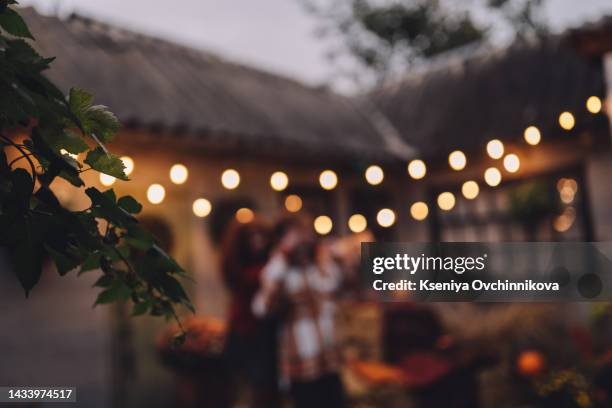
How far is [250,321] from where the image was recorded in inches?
182

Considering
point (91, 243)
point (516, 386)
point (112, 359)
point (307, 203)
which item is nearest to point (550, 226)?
point (516, 386)

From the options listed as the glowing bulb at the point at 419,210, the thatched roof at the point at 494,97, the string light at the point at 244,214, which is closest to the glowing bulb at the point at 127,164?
the string light at the point at 244,214

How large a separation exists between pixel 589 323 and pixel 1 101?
6.77 meters

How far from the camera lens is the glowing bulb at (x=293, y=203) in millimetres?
7715

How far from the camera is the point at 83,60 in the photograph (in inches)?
226

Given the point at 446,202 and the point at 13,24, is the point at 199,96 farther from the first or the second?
the point at 13,24

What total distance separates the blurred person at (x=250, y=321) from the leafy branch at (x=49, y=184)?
326 cm

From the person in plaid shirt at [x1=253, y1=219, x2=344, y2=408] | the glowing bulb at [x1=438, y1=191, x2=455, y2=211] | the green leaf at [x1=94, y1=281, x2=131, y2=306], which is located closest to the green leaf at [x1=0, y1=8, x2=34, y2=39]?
the green leaf at [x1=94, y1=281, x2=131, y2=306]

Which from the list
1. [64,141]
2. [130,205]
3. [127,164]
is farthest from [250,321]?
[64,141]

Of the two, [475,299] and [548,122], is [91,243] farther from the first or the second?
[548,122]

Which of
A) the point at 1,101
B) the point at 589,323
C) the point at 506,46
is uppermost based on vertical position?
the point at 506,46

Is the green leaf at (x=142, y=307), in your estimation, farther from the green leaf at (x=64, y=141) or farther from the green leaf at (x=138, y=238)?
the green leaf at (x=64, y=141)

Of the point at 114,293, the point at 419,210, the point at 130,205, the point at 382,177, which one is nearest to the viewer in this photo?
the point at 130,205

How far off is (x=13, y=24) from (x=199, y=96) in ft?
19.0
